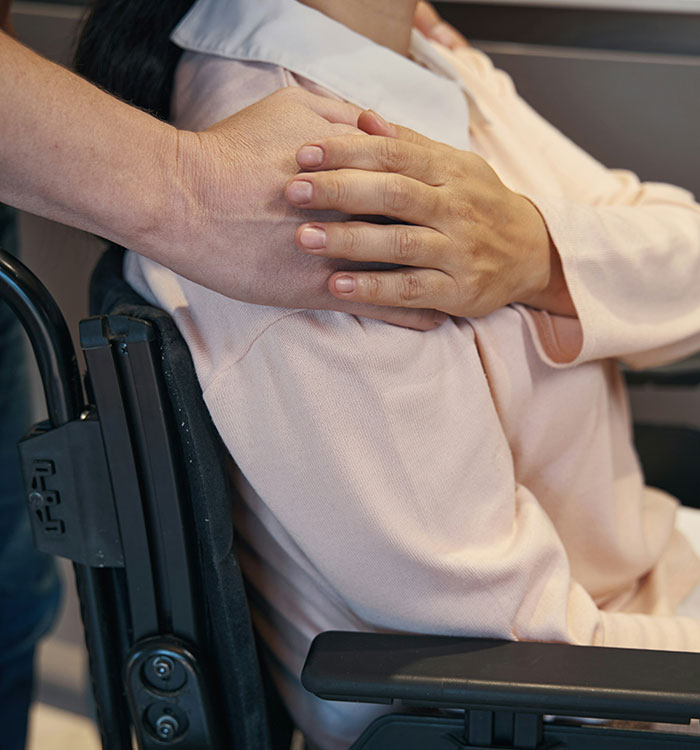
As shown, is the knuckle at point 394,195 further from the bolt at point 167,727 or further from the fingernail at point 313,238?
the bolt at point 167,727

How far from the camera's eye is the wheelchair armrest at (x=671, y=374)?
103cm

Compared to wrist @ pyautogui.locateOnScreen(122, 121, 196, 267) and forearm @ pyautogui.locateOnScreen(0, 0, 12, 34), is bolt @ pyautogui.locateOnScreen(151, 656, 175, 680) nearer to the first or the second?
wrist @ pyautogui.locateOnScreen(122, 121, 196, 267)

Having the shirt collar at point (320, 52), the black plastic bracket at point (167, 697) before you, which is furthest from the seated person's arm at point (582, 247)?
the black plastic bracket at point (167, 697)

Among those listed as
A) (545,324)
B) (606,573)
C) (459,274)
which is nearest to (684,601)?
(606,573)

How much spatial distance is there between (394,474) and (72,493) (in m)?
0.24

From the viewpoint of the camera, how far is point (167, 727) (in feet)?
2.18

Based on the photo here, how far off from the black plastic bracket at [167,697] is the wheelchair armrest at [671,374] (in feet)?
2.05

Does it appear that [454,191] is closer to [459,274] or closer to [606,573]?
[459,274]

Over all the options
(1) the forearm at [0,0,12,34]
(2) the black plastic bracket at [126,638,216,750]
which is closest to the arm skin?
(2) the black plastic bracket at [126,638,216,750]

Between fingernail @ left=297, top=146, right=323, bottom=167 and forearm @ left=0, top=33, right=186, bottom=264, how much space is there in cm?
8

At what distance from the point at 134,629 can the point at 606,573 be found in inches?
18.8

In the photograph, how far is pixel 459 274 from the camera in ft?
2.10

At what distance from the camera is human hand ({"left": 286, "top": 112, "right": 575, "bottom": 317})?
0.57 metres

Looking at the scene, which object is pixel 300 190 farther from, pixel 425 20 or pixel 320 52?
pixel 425 20
